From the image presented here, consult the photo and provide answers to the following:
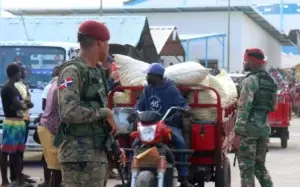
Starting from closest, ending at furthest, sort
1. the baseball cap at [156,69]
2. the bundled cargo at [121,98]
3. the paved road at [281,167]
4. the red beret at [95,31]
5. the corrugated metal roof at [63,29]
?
the red beret at [95,31] → the baseball cap at [156,69] → the bundled cargo at [121,98] → the paved road at [281,167] → the corrugated metal roof at [63,29]

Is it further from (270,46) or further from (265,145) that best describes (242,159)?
(270,46)

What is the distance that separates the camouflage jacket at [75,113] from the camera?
4883mm

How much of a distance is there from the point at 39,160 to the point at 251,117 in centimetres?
626

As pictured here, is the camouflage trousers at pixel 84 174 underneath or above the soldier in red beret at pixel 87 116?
underneath

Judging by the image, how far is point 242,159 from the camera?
8648 millimetres

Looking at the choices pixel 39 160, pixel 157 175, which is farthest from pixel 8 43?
pixel 157 175

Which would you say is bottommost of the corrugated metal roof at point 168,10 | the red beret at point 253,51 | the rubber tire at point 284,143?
the rubber tire at point 284,143

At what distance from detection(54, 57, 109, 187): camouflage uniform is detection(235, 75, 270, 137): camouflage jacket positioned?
3649 mm

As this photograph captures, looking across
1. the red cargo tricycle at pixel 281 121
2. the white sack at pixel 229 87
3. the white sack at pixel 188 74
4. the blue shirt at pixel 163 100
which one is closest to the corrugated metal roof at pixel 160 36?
the red cargo tricycle at pixel 281 121

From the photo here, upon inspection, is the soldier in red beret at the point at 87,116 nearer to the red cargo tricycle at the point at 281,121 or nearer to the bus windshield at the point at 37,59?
the bus windshield at the point at 37,59

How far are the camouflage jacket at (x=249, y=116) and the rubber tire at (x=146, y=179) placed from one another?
1488 millimetres

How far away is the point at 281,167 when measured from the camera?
44.2 feet

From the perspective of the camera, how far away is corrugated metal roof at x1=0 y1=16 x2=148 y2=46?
16.7m

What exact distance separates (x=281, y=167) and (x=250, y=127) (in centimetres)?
514
